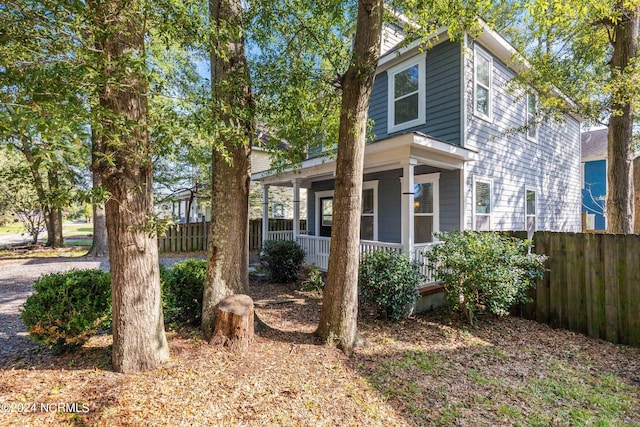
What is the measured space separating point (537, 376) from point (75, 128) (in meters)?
4.95

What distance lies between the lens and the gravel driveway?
3783mm

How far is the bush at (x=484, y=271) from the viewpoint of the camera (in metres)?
4.71

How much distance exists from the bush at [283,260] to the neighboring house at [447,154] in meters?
0.83

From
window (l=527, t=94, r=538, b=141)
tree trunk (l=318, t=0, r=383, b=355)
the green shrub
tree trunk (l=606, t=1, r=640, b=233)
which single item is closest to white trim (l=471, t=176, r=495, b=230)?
tree trunk (l=606, t=1, r=640, b=233)

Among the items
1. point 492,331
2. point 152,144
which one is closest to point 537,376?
point 492,331

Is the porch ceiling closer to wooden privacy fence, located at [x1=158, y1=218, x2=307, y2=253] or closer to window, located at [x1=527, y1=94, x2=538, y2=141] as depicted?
window, located at [x1=527, y1=94, x2=538, y2=141]

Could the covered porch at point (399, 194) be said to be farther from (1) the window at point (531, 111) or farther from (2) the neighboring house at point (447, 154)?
(1) the window at point (531, 111)

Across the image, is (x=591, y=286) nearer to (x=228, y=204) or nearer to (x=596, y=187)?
(x=228, y=204)

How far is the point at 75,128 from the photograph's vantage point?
2.04m

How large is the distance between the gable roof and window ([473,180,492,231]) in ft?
45.7

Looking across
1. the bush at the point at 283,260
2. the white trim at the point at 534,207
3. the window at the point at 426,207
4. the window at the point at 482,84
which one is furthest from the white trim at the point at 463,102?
the bush at the point at 283,260

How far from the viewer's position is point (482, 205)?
7.71 meters

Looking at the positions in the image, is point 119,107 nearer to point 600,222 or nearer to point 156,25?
point 156,25

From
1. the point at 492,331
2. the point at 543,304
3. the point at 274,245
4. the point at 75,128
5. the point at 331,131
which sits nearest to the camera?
the point at 75,128
